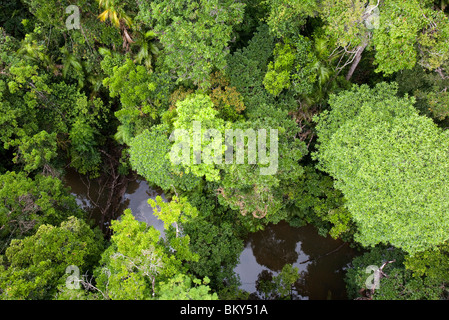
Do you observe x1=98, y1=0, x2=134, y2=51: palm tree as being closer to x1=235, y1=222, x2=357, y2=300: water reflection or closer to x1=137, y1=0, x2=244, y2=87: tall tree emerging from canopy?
x1=137, y1=0, x2=244, y2=87: tall tree emerging from canopy

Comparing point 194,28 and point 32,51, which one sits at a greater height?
point 194,28

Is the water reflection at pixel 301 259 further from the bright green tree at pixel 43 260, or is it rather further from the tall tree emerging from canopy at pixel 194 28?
the tall tree emerging from canopy at pixel 194 28

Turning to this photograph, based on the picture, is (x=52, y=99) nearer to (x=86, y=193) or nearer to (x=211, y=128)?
(x=86, y=193)

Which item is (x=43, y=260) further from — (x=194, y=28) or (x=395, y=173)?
(x=395, y=173)

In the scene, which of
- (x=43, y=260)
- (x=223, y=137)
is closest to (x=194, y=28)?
(x=223, y=137)
